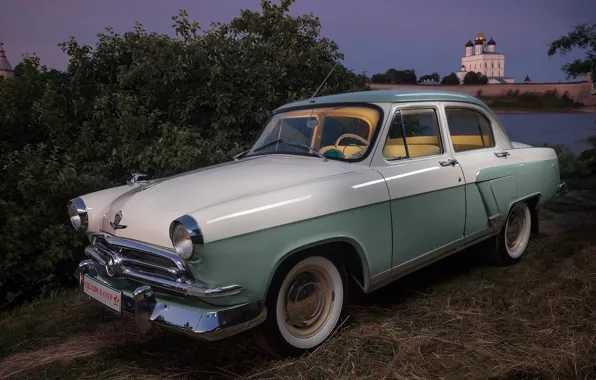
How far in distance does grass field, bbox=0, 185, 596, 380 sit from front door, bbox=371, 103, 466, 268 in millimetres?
455

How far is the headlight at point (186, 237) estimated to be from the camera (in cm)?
230

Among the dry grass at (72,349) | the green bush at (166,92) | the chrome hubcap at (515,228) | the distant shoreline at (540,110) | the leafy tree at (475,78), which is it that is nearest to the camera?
the dry grass at (72,349)

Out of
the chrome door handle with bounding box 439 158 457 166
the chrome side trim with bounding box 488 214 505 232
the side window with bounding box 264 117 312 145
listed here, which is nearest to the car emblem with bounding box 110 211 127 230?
the side window with bounding box 264 117 312 145

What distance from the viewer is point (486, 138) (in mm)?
4316

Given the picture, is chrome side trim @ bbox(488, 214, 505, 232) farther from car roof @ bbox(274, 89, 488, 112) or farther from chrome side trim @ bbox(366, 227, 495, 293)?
car roof @ bbox(274, 89, 488, 112)

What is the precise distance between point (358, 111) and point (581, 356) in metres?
1.97

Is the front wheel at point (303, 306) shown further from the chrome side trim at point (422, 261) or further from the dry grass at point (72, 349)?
the dry grass at point (72, 349)

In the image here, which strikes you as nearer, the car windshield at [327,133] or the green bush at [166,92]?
the car windshield at [327,133]

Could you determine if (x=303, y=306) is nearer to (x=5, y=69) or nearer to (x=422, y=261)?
(x=422, y=261)

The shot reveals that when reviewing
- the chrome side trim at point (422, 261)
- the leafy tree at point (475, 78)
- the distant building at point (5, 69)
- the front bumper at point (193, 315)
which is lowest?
the chrome side trim at point (422, 261)

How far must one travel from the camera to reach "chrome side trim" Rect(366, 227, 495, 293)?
121 inches

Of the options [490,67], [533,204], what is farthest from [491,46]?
[533,204]

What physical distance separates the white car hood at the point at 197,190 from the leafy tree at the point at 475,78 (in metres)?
5.61

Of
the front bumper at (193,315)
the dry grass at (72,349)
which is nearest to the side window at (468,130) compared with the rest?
the front bumper at (193,315)
